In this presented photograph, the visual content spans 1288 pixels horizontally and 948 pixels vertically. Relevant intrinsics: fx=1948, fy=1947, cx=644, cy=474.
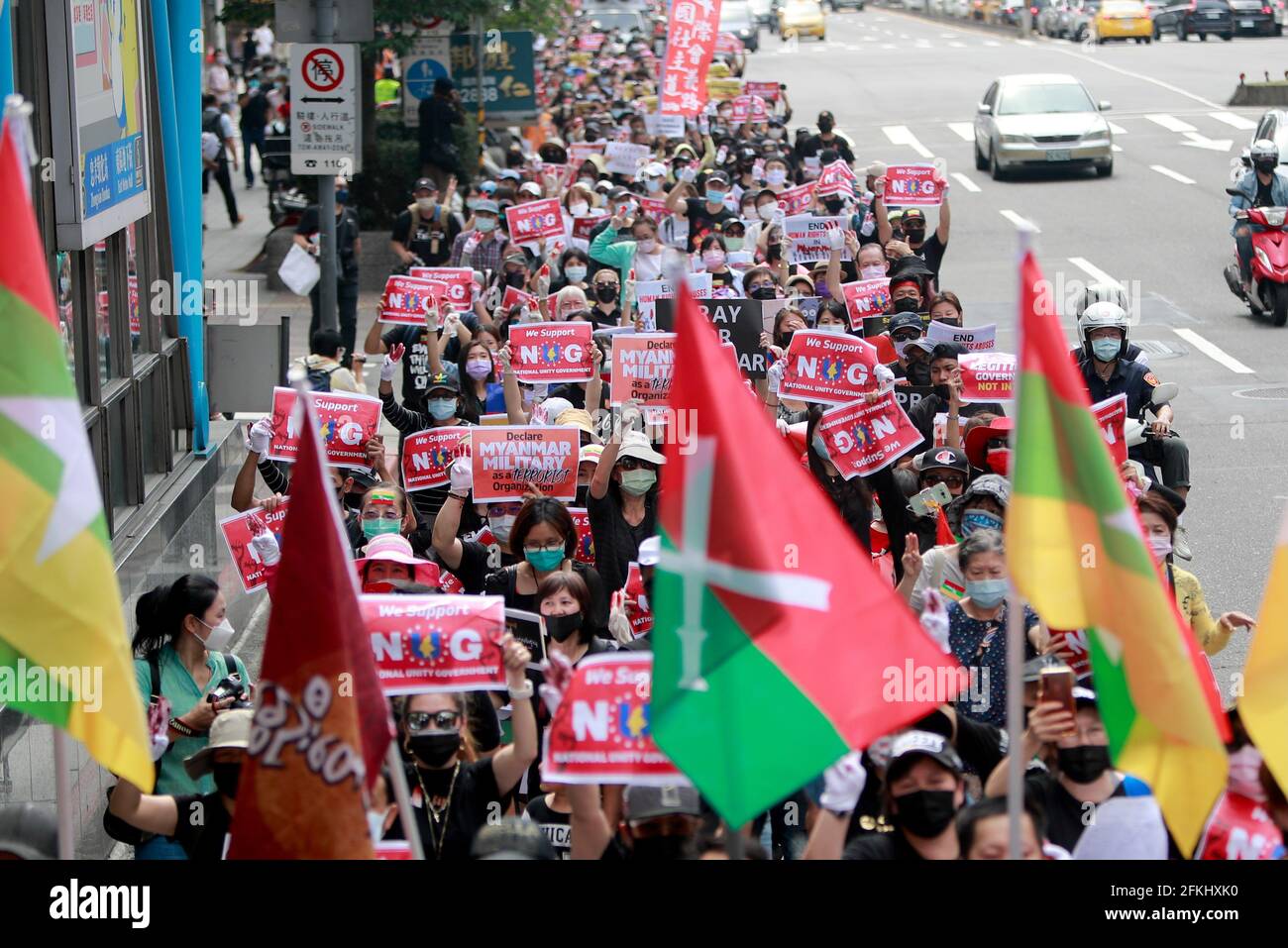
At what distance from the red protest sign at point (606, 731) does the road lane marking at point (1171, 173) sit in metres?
27.3

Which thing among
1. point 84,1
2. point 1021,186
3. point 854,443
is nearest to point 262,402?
point 84,1

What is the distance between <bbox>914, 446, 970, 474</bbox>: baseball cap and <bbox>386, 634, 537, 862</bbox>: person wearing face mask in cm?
401

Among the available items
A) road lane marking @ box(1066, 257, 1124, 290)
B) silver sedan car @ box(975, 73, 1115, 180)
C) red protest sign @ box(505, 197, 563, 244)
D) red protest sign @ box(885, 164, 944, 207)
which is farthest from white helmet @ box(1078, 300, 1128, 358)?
silver sedan car @ box(975, 73, 1115, 180)

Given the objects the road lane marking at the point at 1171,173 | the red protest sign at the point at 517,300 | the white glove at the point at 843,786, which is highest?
the white glove at the point at 843,786

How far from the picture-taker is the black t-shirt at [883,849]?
5.25 m

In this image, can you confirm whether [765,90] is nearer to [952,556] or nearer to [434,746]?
[952,556]

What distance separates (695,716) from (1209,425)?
12436 mm

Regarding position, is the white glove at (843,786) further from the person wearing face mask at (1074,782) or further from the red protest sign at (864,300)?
the red protest sign at (864,300)

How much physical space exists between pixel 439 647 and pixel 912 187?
43.3 ft

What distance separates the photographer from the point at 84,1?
10398mm

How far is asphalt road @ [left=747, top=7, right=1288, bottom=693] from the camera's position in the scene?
14172mm

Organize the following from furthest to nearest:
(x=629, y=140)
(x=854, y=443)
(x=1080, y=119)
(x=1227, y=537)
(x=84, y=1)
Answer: (x=1080, y=119) < (x=629, y=140) < (x=1227, y=537) < (x=84, y=1) < (x=854, y=443)

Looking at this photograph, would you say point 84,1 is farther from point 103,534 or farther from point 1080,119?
point 1080,119

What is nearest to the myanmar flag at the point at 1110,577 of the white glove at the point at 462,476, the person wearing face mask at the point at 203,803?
the person wearing face mask at the point at 203,803
